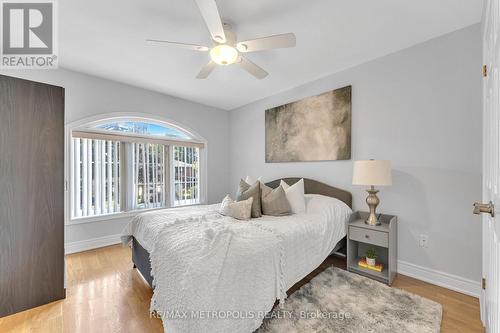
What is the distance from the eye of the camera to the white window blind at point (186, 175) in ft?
13.7

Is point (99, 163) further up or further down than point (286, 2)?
further down

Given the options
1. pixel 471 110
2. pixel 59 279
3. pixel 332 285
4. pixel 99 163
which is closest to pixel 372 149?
pixel 471 110

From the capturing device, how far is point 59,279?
1.97 m

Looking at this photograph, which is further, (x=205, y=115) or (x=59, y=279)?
(x=205, y=115)

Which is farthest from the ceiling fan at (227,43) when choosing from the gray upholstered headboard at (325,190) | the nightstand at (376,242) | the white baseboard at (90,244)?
the white baseboard at (90,244)

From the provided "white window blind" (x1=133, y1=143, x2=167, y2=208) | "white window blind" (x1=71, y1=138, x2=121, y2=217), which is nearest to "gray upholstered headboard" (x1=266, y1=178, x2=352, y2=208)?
"white window blind" (x1=133, y1=143, x2=167, y2=208)

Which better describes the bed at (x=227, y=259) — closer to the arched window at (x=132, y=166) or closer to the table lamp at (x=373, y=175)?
the table lamp at (x=373, y=175)

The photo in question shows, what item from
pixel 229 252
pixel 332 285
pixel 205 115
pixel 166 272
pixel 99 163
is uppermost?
pixel 205 115

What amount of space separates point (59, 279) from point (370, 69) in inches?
164

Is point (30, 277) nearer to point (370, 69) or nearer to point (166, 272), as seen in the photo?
point (166, 272)

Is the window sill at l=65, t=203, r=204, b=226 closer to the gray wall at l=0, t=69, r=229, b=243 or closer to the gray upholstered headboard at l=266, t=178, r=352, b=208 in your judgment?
the gray wall at l=0, t=69, r=229, b=243

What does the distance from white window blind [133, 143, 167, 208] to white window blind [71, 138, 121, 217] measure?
0.30 meters

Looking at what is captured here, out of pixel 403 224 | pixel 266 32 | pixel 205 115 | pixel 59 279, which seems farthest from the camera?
pixel 205 115

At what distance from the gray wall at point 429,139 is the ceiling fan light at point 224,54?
1.76 m
